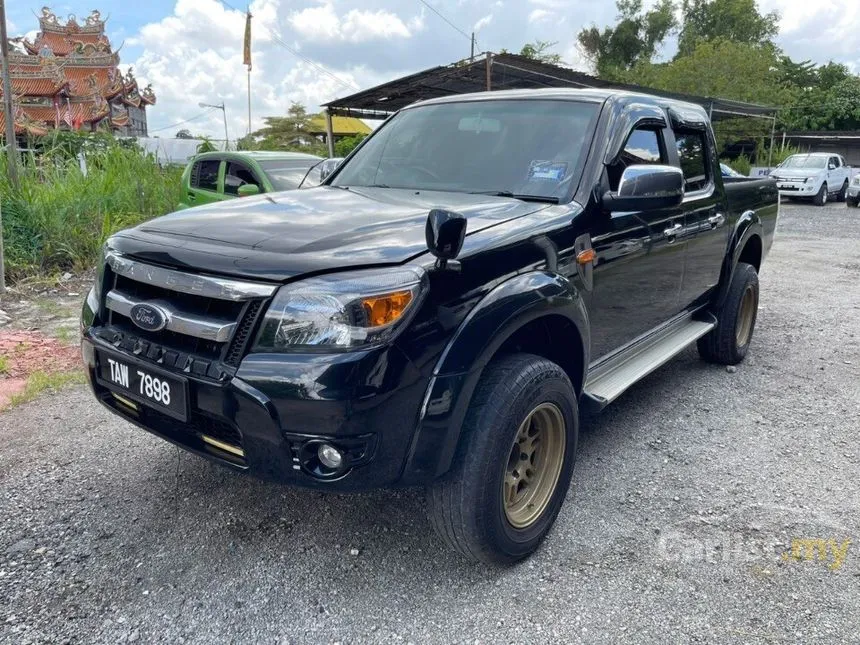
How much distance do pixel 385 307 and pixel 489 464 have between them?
68cm

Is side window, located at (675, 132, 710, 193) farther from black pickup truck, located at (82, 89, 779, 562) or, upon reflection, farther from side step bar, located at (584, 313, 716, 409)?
side step bar, located at (584, 313, 716, 409)

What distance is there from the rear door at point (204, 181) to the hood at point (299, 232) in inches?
223

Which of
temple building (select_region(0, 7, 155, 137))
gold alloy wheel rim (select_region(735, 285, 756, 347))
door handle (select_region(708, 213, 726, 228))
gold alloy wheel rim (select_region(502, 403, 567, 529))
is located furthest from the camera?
temple building (select_region(0, 7, 155, 137))

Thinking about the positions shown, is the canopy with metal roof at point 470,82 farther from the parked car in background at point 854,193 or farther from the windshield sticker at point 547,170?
the windshield sticker at point 547,170

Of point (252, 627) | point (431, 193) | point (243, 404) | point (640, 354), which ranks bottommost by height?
point (252, 627)

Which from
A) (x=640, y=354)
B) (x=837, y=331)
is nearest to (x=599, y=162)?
(x=640, y=354)

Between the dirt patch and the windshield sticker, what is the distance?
11.4 feet

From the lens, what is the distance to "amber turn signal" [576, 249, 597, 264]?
2773 millimetres

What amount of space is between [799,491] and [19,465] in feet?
12.6

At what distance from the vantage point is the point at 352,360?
1.91m

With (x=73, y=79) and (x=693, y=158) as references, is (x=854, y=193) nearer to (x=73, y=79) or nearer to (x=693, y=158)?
(x=693, y=158)

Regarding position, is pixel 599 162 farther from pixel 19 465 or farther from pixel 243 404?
pixel 19 465

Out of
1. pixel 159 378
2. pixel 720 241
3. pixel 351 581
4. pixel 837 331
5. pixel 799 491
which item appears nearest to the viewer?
pixel 159 378

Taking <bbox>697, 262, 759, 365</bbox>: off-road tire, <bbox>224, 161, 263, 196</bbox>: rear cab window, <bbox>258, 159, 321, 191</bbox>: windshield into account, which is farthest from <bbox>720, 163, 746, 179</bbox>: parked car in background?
<bbox>224, 161, 263, 196</bbox>: rear cab window
